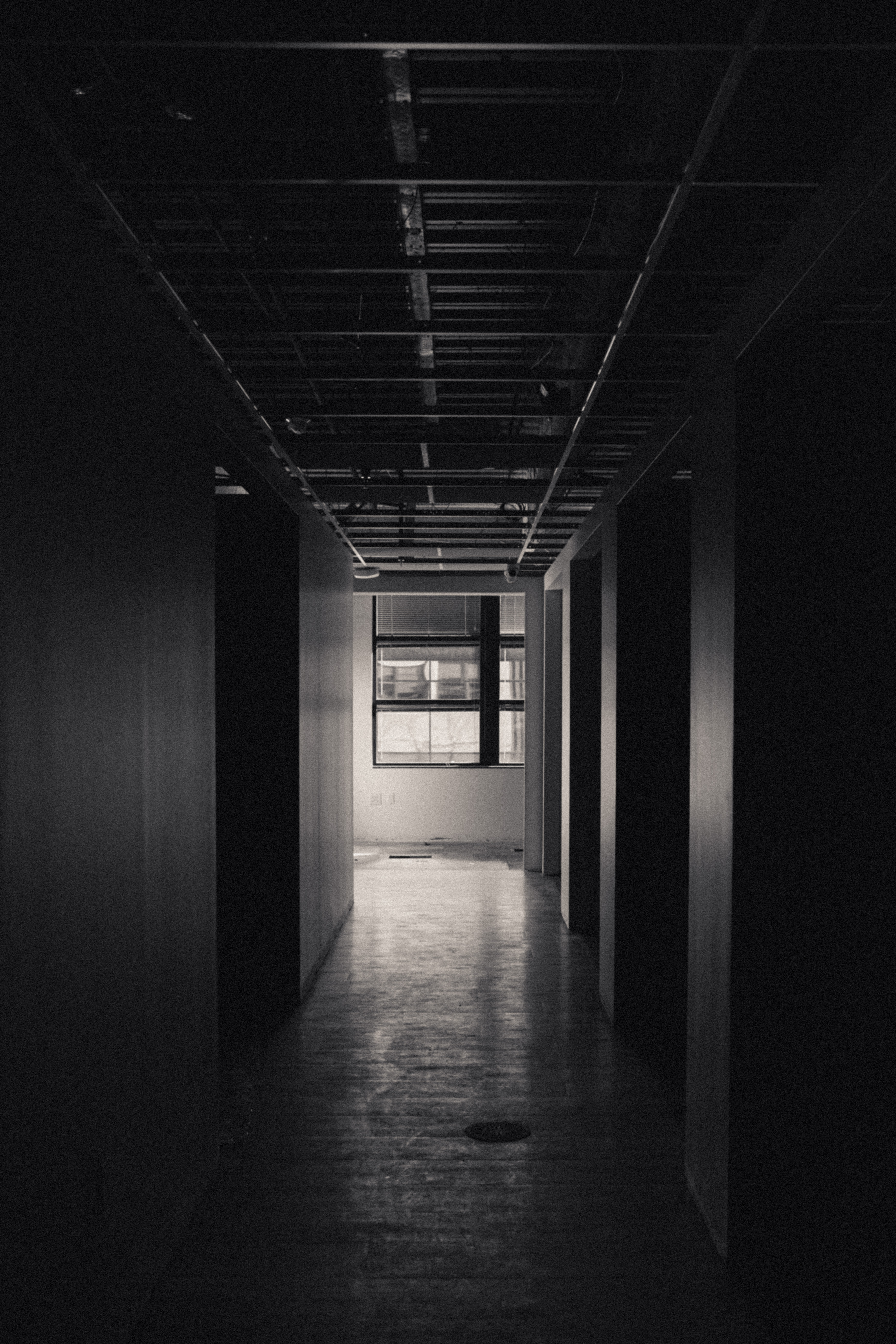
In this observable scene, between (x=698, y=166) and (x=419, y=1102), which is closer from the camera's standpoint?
(x=698, y=166)

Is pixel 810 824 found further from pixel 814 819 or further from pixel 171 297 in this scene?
pixel 171 297

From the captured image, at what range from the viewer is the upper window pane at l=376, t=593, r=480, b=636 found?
15.3m

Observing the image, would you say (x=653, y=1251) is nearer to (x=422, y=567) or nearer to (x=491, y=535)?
(x=491, y=535)

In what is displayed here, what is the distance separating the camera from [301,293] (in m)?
4.73

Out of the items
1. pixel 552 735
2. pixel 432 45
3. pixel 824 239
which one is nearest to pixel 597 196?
pixel 824 239

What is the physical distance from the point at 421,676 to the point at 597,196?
1150 centimetres

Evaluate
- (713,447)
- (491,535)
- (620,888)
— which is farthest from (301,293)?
(491,535)

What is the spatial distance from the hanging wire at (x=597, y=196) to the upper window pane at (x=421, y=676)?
1083cm

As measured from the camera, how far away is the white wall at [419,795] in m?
14.8

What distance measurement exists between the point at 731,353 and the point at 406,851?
422 inches

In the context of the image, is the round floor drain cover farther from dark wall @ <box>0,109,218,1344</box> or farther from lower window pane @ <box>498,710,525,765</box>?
lower window pane @ <box>498,710,525,765</box>

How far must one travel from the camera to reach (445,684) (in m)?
15.2

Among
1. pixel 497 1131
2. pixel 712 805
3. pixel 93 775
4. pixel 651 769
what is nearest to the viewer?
pixel 93 775

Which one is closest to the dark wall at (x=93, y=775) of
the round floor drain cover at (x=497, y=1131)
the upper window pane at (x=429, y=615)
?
the round floor drain cover at (x=497, y=1131)
